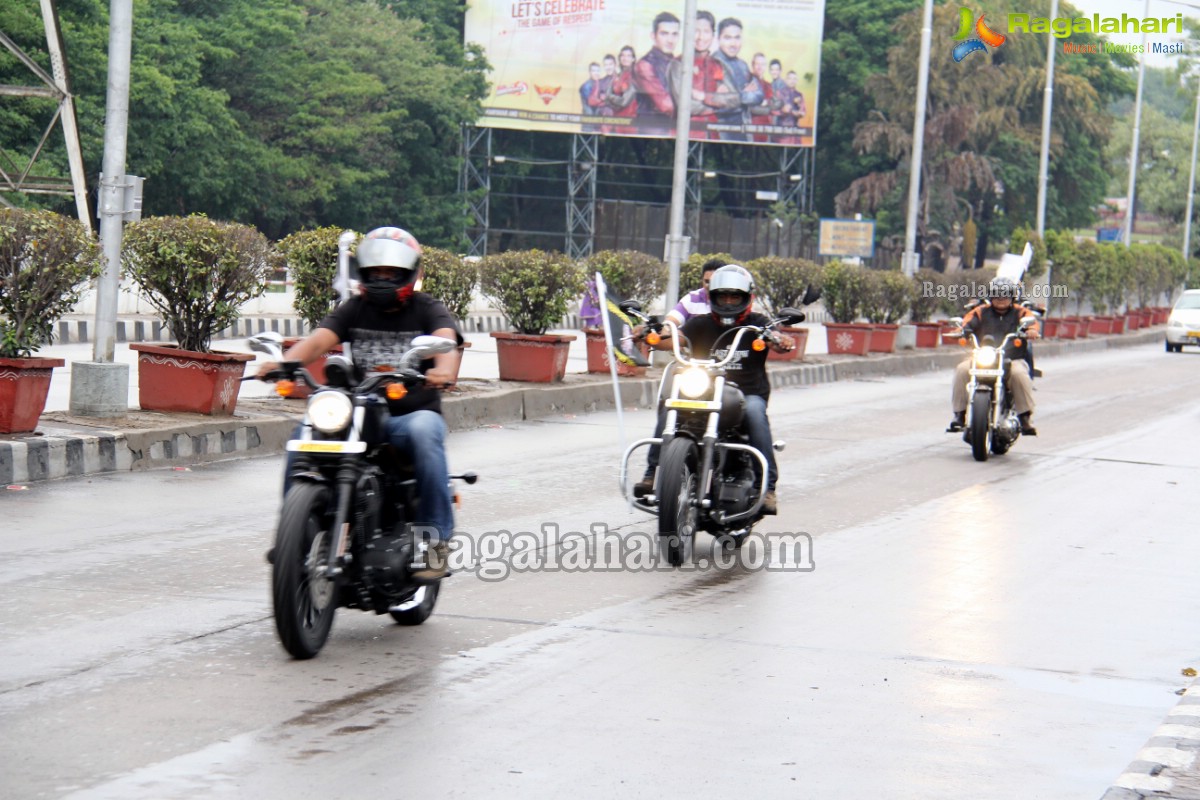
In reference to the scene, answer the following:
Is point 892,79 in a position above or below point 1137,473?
above

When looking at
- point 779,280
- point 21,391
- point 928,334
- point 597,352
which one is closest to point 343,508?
point 21,391

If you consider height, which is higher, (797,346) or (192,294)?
(192,294)

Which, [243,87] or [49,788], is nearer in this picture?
[49,788]

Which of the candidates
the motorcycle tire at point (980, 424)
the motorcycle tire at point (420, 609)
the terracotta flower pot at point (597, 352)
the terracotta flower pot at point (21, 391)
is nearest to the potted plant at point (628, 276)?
the terracotta flower pot at point (597, 352)

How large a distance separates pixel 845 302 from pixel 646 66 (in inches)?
1269

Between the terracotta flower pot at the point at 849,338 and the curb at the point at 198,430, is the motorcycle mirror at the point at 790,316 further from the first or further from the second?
the terracotta flower pot at the point at 849,338

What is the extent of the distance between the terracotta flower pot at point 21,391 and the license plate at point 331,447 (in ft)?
18.4

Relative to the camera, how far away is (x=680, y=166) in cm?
2384

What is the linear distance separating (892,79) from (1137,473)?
52.4m

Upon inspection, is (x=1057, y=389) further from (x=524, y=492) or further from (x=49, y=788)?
(x=49, y=788)

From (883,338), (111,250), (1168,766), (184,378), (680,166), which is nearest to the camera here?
(1168,766)

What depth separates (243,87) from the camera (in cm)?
5134

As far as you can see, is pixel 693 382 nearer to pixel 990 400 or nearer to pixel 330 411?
pixel 330 411

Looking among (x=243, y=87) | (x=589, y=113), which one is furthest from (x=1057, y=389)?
Result: (x=589, y=113)
